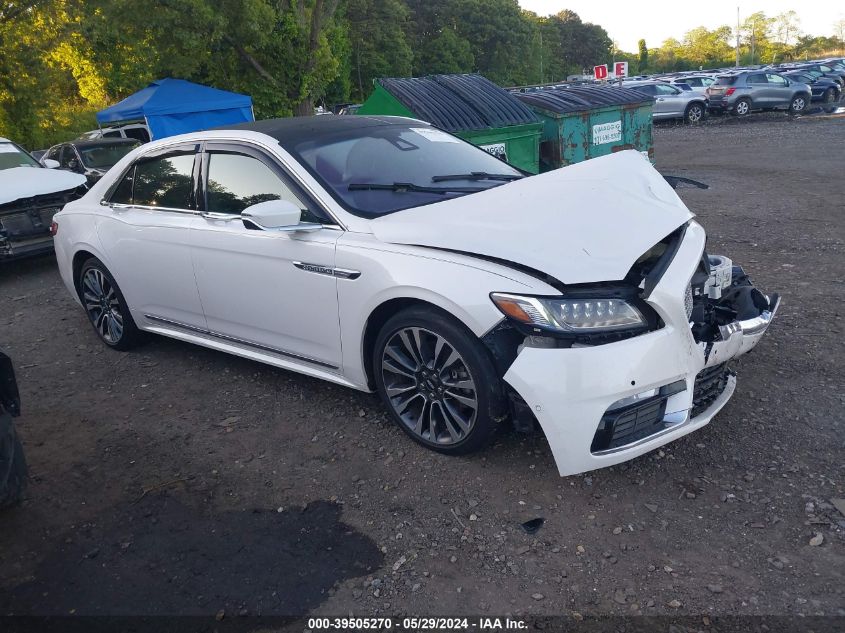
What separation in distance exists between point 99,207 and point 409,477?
344 centimetres

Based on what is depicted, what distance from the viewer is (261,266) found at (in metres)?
4.04

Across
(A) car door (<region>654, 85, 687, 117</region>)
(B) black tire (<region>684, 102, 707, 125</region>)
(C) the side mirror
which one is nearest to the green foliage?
(C) the side mirror

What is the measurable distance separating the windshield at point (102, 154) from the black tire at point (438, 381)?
1042 cm

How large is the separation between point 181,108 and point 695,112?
1893 cm

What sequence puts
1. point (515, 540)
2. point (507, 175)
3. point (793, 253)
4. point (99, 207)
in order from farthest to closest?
point (793, 253) < point (99, 207) < point (507, 175) < point (515, 540)

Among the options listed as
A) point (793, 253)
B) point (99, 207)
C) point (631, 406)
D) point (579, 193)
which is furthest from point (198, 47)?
point (631, 406)

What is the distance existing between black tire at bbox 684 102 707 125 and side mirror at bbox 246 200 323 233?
2569 cm

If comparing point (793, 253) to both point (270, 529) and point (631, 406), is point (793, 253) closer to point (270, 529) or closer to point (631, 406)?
point (631, 406)

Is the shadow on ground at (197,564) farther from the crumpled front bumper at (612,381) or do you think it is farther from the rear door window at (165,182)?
the rear door window at (165,182)

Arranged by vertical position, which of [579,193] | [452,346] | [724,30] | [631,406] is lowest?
[631,406]

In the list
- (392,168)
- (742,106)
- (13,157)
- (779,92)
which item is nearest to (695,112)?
(742,106)

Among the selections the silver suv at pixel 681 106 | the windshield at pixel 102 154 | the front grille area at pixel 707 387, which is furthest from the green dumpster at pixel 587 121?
the silver suv at pixel 681 106

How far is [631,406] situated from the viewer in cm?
298

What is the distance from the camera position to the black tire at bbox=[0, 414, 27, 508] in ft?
10.4
